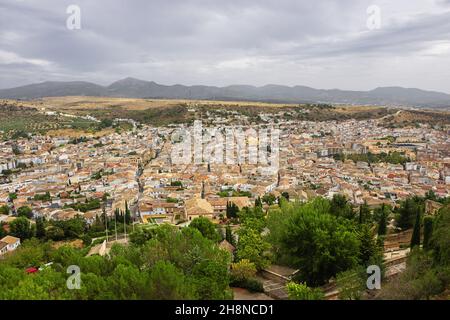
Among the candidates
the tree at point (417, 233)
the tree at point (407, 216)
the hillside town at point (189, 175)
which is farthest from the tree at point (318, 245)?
the hillside town at point (189, 175)

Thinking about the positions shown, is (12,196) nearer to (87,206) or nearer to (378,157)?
(87,206)

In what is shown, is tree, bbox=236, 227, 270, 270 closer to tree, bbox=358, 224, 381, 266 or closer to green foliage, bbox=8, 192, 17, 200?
tree, bbox=358, 224, 381, 266

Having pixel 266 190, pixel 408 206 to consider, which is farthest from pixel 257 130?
pixel 408 206

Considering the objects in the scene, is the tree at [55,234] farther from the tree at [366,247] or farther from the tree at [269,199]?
the tree at [366,247]

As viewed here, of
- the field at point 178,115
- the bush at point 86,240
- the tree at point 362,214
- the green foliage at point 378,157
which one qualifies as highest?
the field at point 178,115

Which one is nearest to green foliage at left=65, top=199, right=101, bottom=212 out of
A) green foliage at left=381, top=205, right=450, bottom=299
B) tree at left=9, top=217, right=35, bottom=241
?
tree at left=9, top=217, right=35, bottom=241
